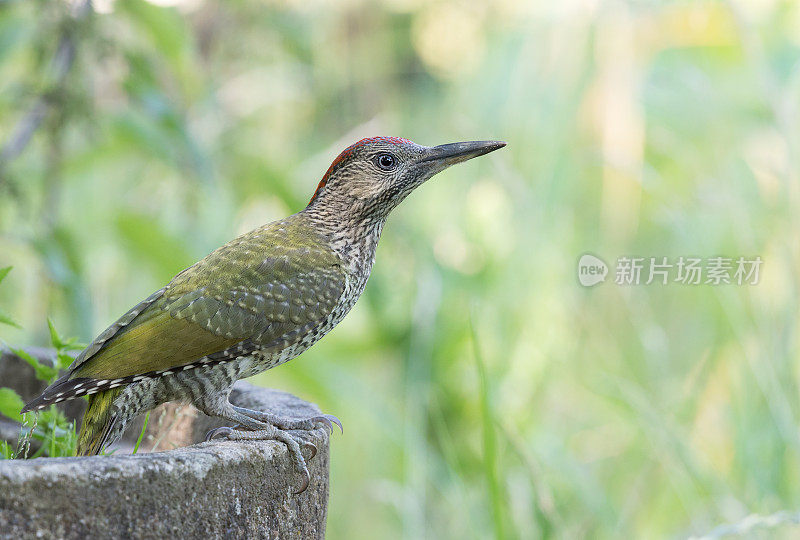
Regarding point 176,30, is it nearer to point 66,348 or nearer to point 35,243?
point 35,243

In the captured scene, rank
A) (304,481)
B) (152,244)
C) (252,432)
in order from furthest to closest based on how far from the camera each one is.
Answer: (152,244) → (252,432) → (304,481)

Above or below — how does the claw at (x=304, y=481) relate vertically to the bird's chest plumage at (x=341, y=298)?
below

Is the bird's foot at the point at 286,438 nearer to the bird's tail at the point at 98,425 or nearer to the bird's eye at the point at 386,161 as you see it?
the bird's tail at the point at 98,425

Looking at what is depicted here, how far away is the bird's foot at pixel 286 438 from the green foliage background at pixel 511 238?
0.62 metres

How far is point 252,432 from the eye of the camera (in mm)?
1540

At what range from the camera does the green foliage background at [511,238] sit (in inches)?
108

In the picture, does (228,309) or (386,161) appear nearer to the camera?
(228,309)

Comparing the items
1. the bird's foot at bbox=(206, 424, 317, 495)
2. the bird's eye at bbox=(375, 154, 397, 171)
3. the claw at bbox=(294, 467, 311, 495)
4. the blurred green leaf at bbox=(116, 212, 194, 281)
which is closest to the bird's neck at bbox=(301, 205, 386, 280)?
the bird's eye at bbox=(375, 154, 397, 171)

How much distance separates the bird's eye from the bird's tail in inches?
32.0

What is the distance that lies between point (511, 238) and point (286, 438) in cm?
263

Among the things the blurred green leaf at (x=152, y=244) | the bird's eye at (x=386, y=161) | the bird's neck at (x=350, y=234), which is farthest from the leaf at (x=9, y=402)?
the blurred green leaf at (x=152, y=244)

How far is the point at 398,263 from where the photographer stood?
4523mm

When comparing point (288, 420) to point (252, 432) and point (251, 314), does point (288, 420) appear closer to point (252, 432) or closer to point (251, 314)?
point (252, 432)

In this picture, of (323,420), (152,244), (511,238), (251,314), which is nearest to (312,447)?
(323,420)
